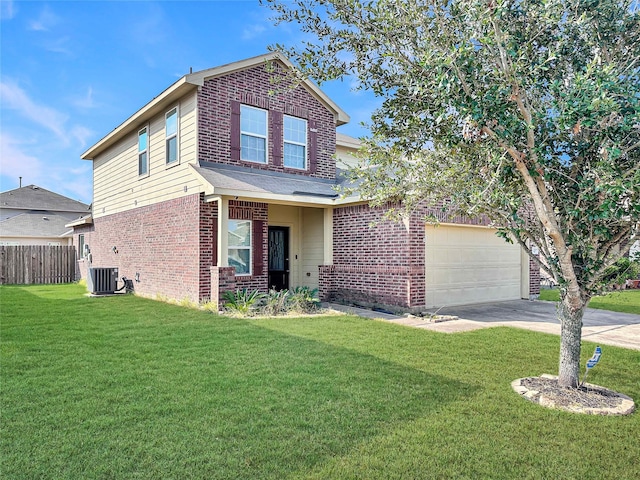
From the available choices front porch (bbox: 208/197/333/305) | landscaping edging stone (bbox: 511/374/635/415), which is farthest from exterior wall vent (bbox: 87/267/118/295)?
landscaping edging stone (bbox: 511/374/635/415)

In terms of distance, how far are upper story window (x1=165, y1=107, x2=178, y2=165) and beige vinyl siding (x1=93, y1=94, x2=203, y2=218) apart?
8.1 inches

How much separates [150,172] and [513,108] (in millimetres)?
11735

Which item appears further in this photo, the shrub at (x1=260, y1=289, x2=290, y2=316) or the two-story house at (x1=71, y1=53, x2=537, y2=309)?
the two-story house at (x1=71, y1=53, x2=537, y2=309)

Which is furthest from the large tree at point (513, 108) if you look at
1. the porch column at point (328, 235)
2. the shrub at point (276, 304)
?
the porch column at point (328, 235)

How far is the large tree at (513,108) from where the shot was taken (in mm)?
3648

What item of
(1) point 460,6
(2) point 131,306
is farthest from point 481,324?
(2) point 131,306

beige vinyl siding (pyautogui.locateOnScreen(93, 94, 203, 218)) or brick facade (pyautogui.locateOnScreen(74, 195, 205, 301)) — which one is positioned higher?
beige vinyl siding (pyautogui.locateOnScreen(93, 94, 203, 218))

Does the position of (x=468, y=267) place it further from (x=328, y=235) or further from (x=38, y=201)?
(x=38, y=201)

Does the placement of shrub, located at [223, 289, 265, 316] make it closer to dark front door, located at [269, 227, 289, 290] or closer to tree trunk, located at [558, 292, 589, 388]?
dark front door, located at [269, 227, 289, 290]

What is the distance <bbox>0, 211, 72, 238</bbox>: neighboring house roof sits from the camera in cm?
2579

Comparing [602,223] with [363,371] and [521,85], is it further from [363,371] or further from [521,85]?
[363,371]

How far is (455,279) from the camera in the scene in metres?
11.1

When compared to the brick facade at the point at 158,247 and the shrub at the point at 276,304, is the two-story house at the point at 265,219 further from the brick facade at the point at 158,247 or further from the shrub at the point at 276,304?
the shrub at the point at 276,304

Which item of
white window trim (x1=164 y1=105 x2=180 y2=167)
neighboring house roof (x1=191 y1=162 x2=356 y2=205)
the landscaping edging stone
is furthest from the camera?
white window trim (x1=164 y1=105 x2=180 y2=167)
